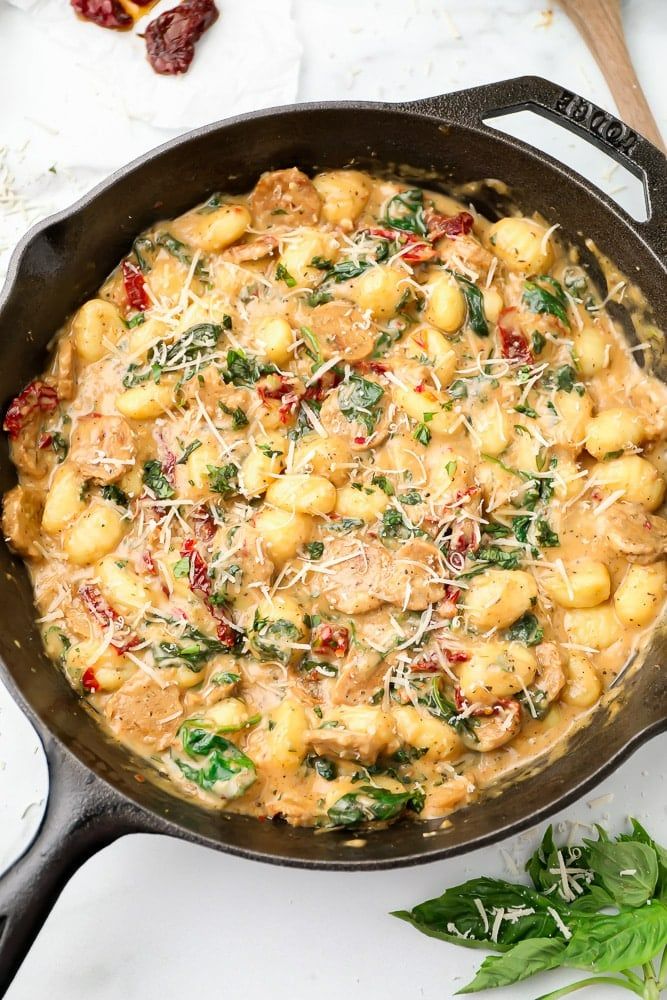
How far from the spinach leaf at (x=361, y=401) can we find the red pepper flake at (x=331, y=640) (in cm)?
62

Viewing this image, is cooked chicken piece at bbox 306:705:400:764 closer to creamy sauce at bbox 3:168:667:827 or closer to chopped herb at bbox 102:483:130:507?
creamy sauce at bbox 3:168:667:827

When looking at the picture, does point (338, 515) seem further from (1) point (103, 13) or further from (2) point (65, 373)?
(1) point (103, 13)

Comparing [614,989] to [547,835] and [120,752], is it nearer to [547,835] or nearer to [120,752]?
[547,835]

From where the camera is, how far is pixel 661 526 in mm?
3131

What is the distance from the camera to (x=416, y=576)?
9.76ft

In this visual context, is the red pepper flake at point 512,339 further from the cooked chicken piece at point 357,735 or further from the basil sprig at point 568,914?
the basil sprig at point 568,914

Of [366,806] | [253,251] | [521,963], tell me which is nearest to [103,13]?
[253,251]

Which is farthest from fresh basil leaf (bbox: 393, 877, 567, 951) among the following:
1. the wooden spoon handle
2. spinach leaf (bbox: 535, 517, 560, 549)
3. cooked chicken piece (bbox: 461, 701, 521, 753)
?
the wooden spoon handle

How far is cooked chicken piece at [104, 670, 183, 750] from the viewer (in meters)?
2.97

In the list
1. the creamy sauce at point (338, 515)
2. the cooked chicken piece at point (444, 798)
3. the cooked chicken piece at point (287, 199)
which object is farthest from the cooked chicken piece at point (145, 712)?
the cooked chicken piece at point (287, 199)

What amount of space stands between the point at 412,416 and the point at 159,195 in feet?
3.69

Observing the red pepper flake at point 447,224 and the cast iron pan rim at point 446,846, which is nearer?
the cast iron pan rim at point 446,846

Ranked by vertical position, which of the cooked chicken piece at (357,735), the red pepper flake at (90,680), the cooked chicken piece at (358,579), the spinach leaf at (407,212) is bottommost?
the red pepper flake at (90,680)

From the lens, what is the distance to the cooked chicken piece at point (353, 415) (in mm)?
3125
